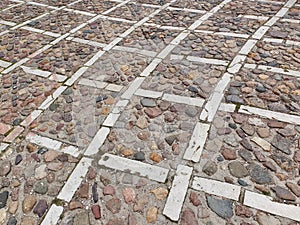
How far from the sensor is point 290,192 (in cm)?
185

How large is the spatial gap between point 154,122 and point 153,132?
12 cm

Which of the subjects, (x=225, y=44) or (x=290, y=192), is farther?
(x=225, y=44)

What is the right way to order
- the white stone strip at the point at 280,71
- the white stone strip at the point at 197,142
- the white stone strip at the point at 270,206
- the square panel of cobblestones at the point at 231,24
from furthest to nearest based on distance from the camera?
the square panel of cobblestones at the point at 231,24, the white stone strip at the point at 280,71, the white stone strip at the point at 197,142, the white stone strip at the point at 270,206

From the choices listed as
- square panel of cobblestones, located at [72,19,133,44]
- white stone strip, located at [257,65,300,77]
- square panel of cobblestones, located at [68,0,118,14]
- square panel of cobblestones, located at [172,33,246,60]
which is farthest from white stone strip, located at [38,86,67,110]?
square panel of cobblestones, located at [68,0,118,14]

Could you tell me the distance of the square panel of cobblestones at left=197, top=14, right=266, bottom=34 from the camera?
12.5 ft

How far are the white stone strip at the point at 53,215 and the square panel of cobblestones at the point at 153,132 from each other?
546 millimetres

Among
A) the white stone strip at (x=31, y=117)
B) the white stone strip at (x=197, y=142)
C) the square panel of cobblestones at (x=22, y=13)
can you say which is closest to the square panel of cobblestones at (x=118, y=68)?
the white stone strip at (x=31, y=117)

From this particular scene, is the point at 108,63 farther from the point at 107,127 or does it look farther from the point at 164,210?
the point at 164,210

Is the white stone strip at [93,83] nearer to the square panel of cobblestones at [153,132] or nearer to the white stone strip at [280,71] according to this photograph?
the square panel of cobblestones at [153,132]

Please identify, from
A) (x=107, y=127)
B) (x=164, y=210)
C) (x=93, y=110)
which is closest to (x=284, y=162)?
(x=164, y=210)

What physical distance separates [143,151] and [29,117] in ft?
3.79

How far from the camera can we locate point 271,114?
242 cm

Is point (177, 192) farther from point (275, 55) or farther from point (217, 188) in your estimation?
point (275, 55)

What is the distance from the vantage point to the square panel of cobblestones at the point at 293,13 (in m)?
4.02
